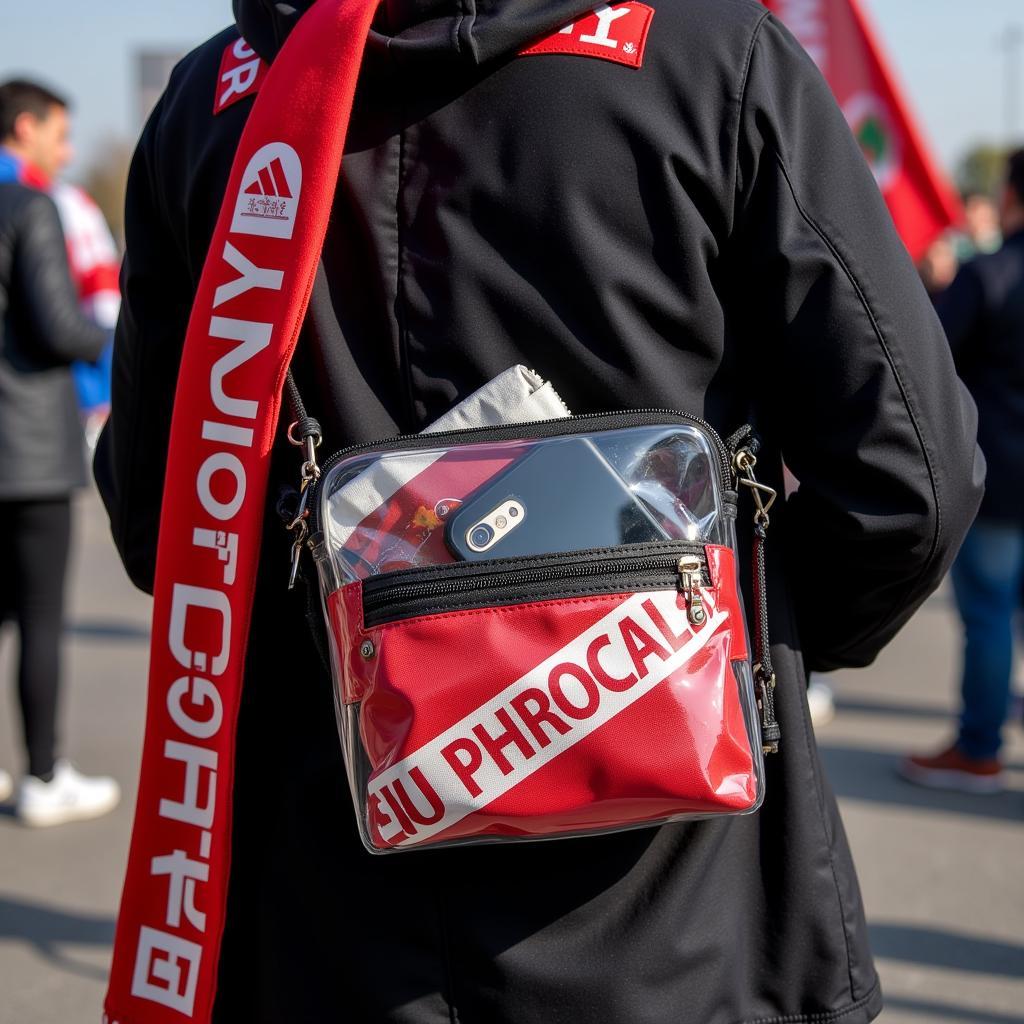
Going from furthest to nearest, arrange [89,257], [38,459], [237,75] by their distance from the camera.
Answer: [89,257], [38,459], [237,75]

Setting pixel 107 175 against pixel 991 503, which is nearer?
pixel 991 503

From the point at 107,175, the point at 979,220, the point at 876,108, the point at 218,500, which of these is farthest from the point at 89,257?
the point at 107,175

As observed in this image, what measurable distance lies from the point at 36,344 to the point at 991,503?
3030 mm

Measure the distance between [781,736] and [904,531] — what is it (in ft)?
0.84

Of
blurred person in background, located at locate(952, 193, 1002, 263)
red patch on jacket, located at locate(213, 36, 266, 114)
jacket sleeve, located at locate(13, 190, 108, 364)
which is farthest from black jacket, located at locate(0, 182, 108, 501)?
blurred person in background, located at locate(952, 193, 1002, 263)

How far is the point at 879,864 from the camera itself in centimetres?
373

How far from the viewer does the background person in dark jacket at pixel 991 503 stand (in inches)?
158

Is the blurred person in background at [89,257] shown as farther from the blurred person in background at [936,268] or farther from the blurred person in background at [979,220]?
the blurred person in background at [979,220]

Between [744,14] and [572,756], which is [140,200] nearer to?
[744,14]

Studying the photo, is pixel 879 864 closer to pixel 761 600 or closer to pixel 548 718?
pixel 761 600

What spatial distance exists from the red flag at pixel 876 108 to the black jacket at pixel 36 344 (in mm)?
2794

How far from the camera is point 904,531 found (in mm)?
1351

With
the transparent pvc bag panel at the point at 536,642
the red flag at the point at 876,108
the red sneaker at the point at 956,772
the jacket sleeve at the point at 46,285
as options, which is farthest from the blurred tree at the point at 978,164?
the transparent pvc bag panel at the point at 536,642

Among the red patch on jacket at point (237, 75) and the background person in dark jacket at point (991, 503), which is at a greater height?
the red patch on jacket at point (237, 75)
